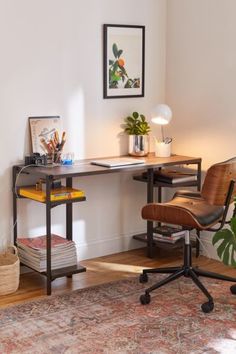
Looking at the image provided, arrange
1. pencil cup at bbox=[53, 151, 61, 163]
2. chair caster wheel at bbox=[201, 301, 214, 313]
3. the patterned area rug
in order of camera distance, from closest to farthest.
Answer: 1. the patterned area rug
2. chair caster wheel at bbox=[201, 301, 214, 313]
3. pencil cup at bbox=[53, 151, 61, 163]

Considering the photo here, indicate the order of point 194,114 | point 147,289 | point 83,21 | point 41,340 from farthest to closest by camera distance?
point 194,114 → point 83,21 → point 147,289 → point 41,340

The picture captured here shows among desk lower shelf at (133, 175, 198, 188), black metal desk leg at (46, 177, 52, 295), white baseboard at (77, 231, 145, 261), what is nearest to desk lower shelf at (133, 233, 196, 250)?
white baseboard at (77, 231, 145, 261)

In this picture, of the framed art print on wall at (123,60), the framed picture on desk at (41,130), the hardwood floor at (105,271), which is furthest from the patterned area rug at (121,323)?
the framed art print on wall at (123,60)

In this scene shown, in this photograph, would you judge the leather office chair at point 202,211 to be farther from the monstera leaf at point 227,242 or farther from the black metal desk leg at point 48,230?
the black metal desk leg at point 48,230

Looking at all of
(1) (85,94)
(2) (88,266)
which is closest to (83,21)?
(1) (85,94)

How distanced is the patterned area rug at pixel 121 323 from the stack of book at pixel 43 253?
238 millimetres

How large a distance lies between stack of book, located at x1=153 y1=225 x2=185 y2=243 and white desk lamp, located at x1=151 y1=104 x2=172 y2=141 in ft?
2.61

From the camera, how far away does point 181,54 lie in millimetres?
4805

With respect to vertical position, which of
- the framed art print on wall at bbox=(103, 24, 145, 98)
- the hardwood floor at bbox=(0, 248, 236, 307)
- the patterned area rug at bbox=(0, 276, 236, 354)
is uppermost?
the framed art print on wall at bbox=(103, 24, 145, 98)

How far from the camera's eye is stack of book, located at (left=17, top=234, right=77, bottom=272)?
3959 mm

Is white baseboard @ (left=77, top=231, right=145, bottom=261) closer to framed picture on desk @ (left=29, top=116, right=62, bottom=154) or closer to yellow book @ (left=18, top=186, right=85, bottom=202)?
yellow book @ (left=18, top=186, right=85, bottom=202)

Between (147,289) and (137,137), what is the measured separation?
1.29 m

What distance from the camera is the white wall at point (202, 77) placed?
445cm

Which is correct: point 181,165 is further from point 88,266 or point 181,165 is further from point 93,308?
point 93,308
